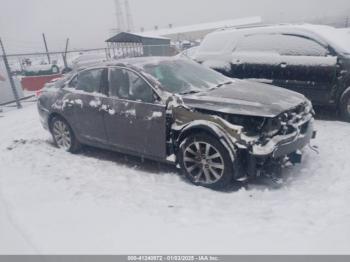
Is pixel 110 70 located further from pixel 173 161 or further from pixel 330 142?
pixel 330 142

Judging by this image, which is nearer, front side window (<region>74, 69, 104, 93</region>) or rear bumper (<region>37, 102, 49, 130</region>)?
front side window (<region>74, 69, 104, 93</region>)

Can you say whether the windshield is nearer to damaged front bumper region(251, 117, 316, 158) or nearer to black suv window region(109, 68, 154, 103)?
black suv window region(109, 68, 154, 103)

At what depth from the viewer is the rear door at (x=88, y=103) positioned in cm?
502

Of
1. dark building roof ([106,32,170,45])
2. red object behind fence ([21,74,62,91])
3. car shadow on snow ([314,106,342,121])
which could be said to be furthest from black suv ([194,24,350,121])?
dark building roof ([106,32,170,45])

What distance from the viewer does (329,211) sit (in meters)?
3.32

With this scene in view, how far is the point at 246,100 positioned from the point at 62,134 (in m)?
3.46

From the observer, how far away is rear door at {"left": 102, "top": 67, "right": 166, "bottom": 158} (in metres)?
4.32

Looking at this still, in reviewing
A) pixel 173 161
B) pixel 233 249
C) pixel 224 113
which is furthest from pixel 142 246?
pixel 224 113

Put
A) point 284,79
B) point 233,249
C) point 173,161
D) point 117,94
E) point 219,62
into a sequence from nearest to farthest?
point 233,249, point 173,161, point 117,94, point 284,79, point 219,62

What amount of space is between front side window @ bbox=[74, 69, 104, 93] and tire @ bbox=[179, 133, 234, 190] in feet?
6.29

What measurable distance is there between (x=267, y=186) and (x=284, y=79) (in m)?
3.17

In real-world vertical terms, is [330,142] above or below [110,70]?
below

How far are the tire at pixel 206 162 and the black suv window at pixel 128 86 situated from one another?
87cm

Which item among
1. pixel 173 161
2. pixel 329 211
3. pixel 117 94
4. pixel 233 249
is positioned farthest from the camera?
pixel 117 94
